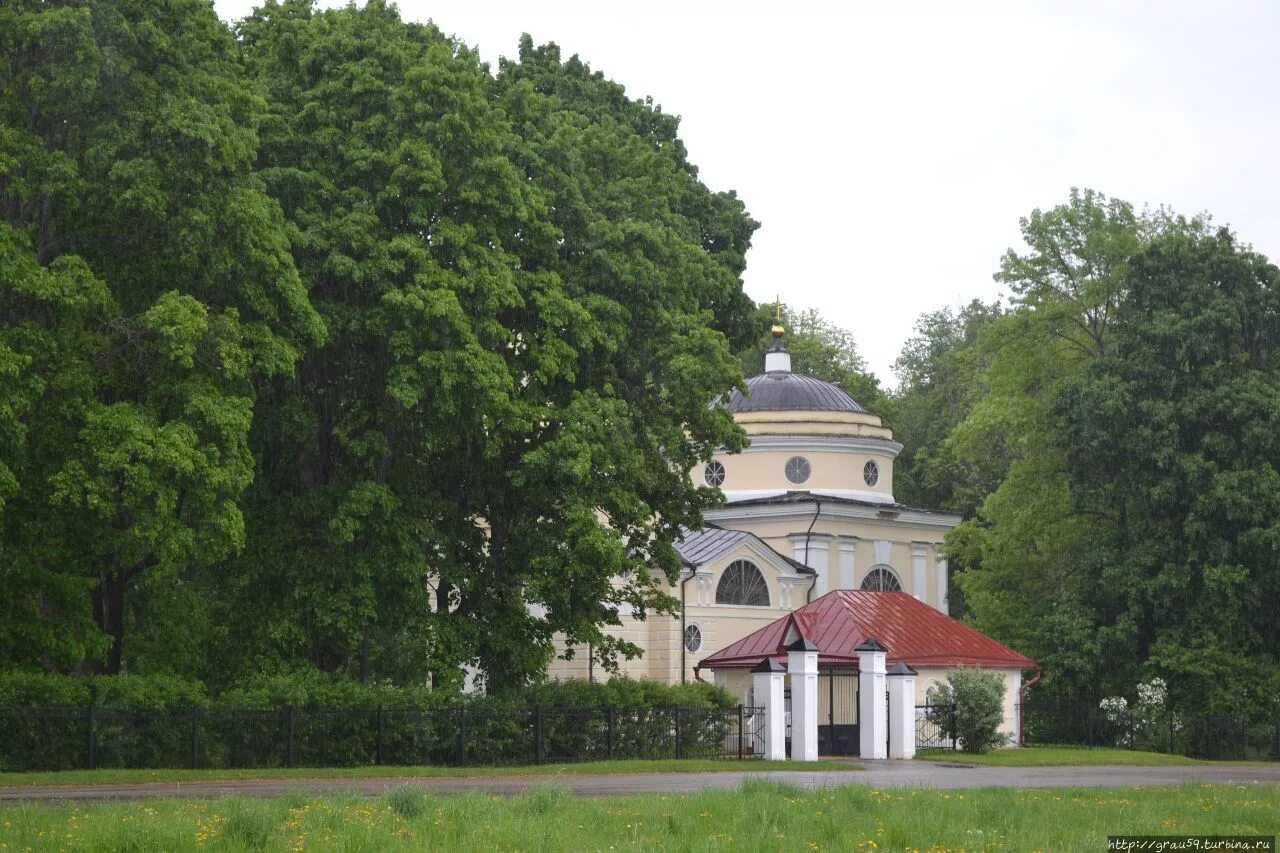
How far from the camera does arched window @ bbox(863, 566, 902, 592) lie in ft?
196

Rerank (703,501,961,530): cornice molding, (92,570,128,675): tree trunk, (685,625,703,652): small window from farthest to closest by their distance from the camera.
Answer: (703,501,961,530): cornice molding → (685,625,703,652): small window → (92,570,128,675): tree trunk

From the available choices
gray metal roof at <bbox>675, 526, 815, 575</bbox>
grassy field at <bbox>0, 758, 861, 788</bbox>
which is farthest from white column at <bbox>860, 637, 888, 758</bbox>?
gray metal roof at <bbox>675, 526, 815, 575</bbox>

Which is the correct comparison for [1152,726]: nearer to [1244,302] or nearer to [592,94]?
[1244,302]

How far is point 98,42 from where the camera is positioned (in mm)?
28250

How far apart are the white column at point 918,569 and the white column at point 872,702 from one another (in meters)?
24.4

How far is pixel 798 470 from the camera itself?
2372 inches

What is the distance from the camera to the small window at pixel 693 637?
52281 millimetres

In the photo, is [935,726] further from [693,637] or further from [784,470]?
[784,470]

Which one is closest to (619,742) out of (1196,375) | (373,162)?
(373,162)

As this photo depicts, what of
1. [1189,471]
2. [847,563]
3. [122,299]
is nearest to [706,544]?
[847,563]


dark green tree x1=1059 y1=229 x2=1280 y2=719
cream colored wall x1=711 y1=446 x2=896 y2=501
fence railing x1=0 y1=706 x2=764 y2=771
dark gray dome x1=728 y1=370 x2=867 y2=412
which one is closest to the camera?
fence railing x1=0 y1=706 x2=764 y2=771

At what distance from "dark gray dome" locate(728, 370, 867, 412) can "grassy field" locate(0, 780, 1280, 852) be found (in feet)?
130

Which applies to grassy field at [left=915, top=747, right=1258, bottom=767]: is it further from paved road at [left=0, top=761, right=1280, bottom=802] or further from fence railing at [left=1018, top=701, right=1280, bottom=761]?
fence railing at [left=1018, top=701, right=1280, bottom=761]

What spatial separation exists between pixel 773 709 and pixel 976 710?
7324mm
